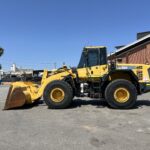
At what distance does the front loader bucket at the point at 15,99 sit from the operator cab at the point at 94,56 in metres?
2.86

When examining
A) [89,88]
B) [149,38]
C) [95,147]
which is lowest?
[95,147]

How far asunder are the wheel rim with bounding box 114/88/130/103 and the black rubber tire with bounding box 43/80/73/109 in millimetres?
1833

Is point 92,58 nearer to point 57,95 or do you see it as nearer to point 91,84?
point 91,84

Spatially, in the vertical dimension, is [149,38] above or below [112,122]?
above

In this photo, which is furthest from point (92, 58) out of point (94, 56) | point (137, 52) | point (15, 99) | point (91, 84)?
point (137, 52)

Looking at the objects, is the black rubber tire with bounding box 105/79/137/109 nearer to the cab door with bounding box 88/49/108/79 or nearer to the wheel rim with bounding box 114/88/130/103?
the wheel rim with bounding box 114/88/130/103

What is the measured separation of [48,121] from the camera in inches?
371

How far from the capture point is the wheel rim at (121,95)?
1188cm

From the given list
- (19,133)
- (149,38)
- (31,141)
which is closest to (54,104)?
(19,133)

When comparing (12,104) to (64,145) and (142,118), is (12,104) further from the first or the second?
(64,145)

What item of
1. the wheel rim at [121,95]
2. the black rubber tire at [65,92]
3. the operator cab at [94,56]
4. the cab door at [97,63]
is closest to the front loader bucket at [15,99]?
the black rubber tire at [65,92]

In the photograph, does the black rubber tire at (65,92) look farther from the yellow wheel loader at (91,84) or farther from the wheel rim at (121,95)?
the wheel rim at (121,95)

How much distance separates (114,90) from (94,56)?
1741mm

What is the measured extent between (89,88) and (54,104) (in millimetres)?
1610
